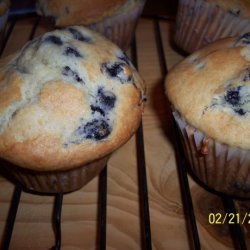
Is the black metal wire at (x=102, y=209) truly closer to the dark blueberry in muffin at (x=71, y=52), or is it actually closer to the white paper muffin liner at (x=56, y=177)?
the white paper muffin liner at (x=56, y=177)

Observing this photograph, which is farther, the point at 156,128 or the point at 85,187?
the point at 156,128

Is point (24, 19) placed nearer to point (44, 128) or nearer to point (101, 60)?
point (101, 60)

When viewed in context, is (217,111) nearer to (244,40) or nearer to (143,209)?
(244,40)

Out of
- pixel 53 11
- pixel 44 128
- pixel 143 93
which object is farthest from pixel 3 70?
pixel 53 11

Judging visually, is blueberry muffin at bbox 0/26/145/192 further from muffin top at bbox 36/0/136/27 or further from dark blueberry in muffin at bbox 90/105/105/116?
muffin top at bbox 36/0/136/27

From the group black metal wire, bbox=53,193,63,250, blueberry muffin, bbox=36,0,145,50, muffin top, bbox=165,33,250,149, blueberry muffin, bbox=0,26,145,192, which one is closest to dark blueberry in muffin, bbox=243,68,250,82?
muffin top, bbox=165,33,250,149

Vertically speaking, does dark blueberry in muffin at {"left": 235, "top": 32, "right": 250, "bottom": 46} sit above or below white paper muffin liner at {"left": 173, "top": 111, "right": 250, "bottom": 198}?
above
